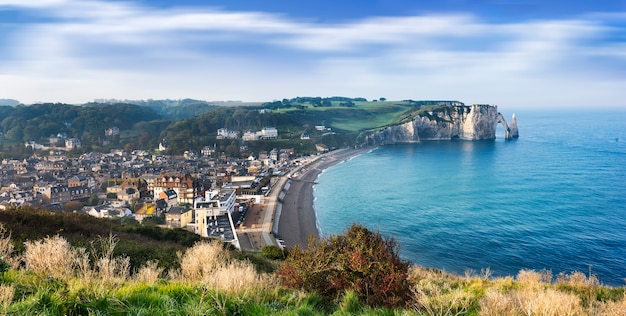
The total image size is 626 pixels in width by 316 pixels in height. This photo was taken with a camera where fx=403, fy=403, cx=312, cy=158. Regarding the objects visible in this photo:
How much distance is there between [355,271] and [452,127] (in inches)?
2889

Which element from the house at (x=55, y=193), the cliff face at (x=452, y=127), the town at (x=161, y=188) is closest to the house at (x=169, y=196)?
the town at (x=161, y=188)

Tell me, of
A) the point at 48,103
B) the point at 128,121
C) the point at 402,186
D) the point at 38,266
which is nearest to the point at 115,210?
the point at 38,266

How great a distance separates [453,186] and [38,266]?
106 feet

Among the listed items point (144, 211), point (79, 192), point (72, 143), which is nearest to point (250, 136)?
point (72, 143)

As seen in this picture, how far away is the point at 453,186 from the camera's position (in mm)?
33469

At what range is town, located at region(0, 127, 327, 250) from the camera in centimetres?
2145

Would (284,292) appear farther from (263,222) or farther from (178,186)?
(178,186)

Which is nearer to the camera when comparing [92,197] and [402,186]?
[92,197]

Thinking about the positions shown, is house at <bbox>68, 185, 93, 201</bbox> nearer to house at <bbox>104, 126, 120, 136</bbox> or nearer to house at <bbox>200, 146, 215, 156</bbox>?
house at <bbox>200, 146, 215, 156</bbox>

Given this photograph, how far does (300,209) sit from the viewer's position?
88.3 feet

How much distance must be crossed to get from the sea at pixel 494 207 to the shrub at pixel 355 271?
1.45 m

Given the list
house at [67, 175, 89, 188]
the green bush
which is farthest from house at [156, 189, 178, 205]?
the green bush

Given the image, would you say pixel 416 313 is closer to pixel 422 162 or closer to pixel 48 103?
pixel 422 162

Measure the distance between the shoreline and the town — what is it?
78cm
